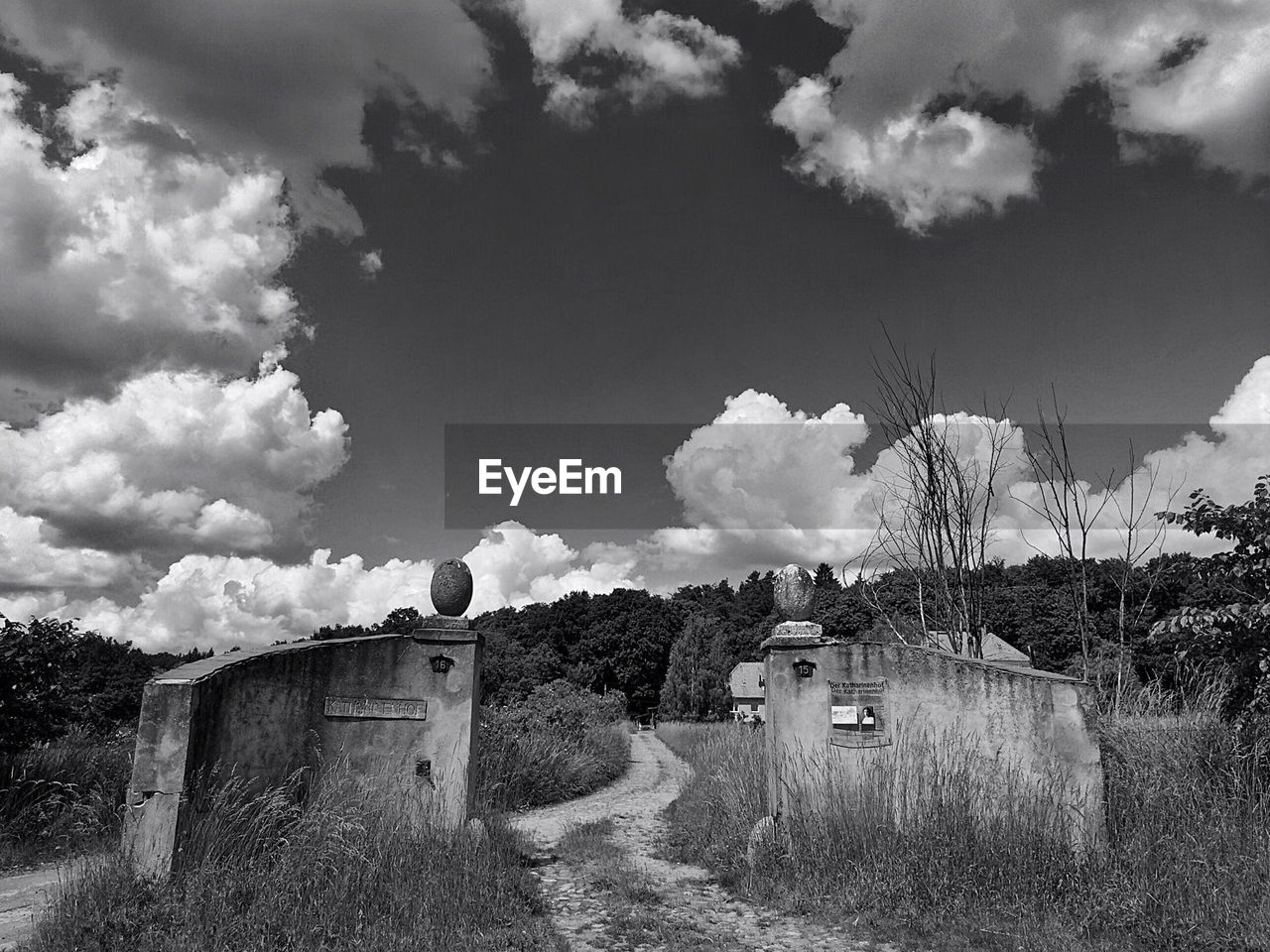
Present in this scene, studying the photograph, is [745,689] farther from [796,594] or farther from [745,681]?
[796,594]

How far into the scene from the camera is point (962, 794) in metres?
6.55

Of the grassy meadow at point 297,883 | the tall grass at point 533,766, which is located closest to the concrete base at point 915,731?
the grassy meadow at point 297,883

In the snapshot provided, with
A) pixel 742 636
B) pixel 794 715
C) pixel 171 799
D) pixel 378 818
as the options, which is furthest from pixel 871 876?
pixel 742 636

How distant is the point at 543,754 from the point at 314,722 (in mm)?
7151

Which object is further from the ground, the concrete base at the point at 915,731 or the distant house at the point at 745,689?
the concrete base at the point at 915,731

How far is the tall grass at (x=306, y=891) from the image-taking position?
187 inches

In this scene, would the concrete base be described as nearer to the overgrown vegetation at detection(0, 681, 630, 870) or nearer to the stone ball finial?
the stone ball finial

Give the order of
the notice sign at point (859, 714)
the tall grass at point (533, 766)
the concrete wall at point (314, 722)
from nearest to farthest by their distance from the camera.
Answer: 1. the concrete wall at point (314, 722)
2. the notice sign at point (859, 714)
3. the tall grass at point (533, 766)

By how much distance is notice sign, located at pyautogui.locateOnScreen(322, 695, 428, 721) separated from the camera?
7.05 meters

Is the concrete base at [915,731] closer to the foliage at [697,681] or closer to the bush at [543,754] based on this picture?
the bush at [543,754]

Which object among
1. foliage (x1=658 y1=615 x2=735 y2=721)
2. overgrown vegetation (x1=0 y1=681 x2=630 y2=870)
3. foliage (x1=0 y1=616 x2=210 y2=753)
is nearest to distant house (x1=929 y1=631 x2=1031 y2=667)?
overgrown vegetation (x1=0 y1=681 x2=630 y2=870)

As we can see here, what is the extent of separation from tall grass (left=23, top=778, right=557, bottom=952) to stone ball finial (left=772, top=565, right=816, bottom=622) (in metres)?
3.56

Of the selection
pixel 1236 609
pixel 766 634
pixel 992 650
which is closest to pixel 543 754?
pixel 1236 609

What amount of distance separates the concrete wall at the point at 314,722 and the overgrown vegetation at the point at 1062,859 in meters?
2.92
